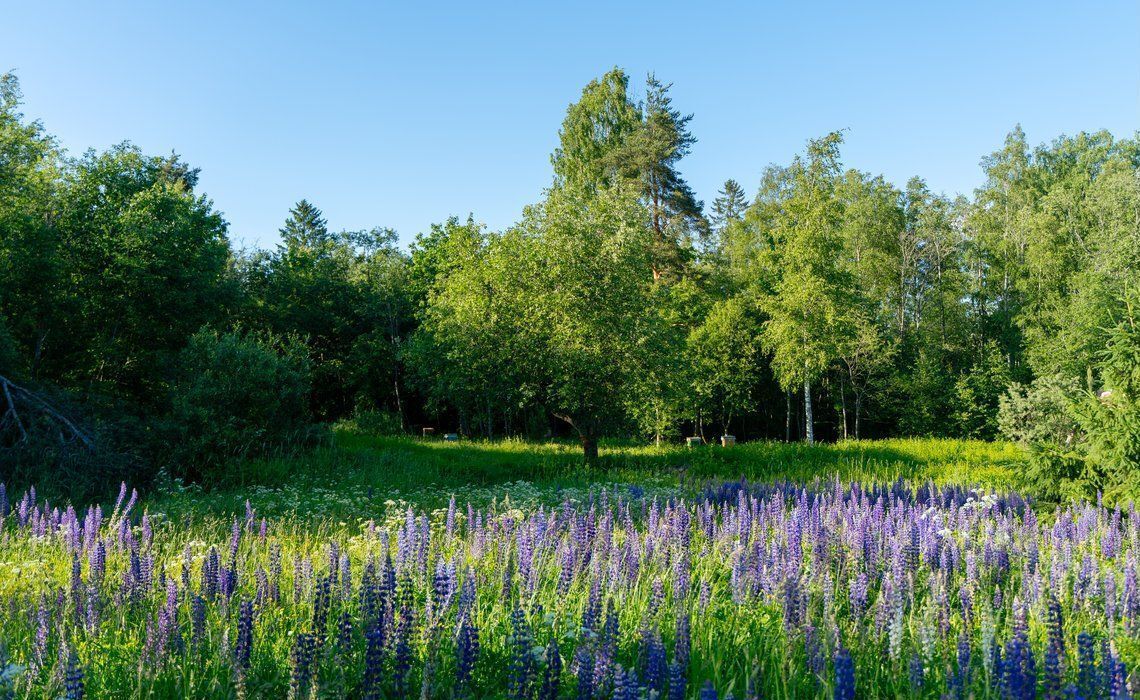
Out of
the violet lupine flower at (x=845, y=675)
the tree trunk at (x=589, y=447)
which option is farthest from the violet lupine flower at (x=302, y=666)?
the tree trunk at (x=589, y=447)

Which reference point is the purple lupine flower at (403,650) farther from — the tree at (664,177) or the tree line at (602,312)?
the tree at (664,177)

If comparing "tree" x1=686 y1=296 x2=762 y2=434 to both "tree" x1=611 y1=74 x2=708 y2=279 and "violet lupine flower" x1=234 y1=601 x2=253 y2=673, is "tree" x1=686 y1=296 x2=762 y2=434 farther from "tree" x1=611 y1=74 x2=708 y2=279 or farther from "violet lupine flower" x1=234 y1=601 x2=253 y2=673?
"violet lupine flower" x1=234 y1=601 x2=253 y2=673

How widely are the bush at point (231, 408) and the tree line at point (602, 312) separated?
0.19 feet

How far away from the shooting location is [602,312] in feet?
52.5

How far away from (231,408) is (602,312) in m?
8.06

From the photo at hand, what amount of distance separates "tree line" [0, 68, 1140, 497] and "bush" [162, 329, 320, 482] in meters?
0.06

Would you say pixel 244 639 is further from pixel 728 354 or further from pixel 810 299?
pixel 728 354

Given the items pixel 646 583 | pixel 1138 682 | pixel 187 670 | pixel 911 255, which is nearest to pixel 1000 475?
pixel 646 583

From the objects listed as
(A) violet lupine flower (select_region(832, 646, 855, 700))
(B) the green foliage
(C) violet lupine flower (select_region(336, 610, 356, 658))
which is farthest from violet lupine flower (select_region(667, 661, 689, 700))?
(B) the green foliage

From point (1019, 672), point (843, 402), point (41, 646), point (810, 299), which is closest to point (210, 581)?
point (41, 646)

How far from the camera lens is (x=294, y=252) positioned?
1548 inches

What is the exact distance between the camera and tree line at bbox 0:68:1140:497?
47.3 feet

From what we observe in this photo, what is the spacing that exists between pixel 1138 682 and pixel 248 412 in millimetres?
14585

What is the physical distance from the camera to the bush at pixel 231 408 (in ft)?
43.3
